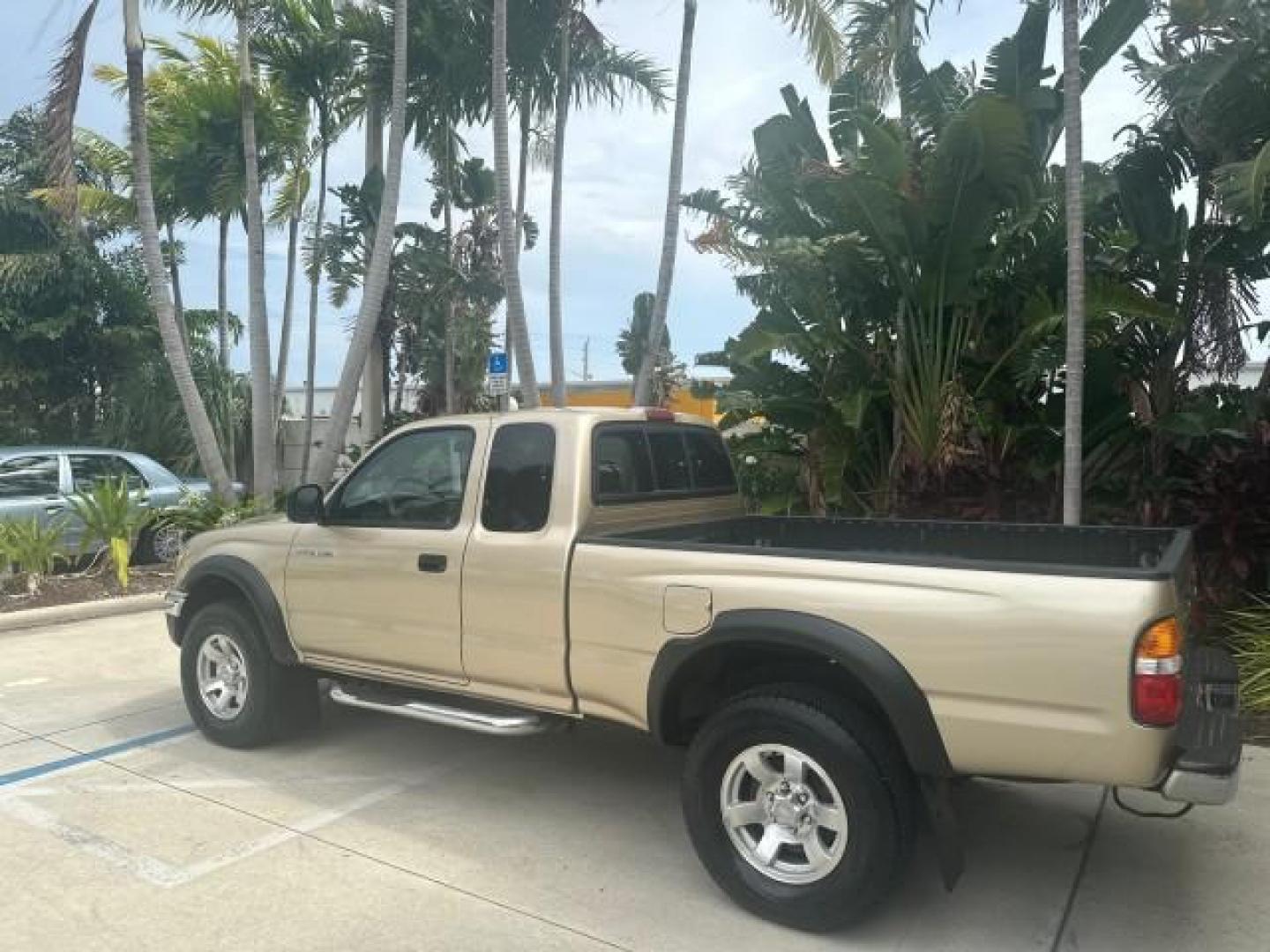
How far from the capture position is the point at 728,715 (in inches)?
142

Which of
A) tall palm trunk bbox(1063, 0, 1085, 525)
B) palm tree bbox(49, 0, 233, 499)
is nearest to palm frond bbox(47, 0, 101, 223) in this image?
palm tree bbox(49, 0, 233, 499)

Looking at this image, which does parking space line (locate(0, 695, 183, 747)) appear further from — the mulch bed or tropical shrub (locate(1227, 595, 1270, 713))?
tropical shrub (locate(1227, 595, 1270, 713))

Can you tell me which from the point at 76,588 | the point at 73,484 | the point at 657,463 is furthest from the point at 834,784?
the point at 73,484

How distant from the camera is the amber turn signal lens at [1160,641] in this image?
9.57 ft

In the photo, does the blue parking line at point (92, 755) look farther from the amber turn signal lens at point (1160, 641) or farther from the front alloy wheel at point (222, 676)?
the amber turn signal lens at point (1160, 641)

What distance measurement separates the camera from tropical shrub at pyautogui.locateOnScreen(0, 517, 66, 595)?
9219 mm

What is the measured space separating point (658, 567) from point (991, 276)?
563 cm

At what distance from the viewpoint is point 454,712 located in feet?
14.6

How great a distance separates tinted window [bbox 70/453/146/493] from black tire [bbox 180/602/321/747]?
546cm

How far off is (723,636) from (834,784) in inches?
24.6

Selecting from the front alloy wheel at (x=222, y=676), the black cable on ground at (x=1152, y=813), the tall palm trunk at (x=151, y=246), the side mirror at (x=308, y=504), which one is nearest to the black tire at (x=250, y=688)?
the front alloy wheel at (x=222, y=676)

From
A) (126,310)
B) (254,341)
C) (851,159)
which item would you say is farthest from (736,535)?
(126,310)

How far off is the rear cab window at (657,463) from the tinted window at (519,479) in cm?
22

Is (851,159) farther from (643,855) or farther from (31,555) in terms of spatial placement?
(31,555)
